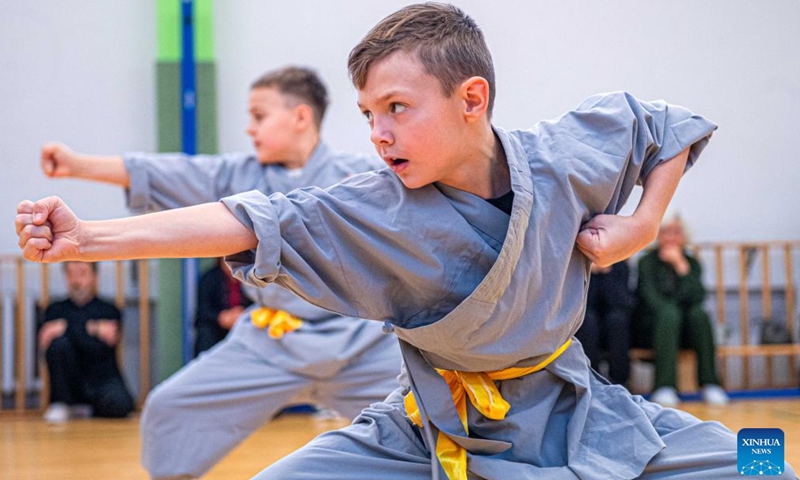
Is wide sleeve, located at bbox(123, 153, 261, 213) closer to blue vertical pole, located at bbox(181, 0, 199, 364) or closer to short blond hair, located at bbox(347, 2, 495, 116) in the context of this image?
short blond hair, located at bbox(347, 2, 495, 116)

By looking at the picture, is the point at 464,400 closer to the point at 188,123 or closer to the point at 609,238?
the point at 609,238

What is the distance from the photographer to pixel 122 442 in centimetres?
481

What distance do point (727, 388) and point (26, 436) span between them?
4444 millimetres

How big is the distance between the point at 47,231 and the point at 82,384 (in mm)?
4526

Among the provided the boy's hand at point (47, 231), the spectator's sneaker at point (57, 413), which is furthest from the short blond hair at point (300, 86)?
the spectator's sneaker at point (57, 413)

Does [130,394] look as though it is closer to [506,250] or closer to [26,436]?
[26,436]

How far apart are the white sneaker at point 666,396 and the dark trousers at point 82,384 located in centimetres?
324

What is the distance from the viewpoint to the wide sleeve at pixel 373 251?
1770 mm

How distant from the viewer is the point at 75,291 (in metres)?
5.91

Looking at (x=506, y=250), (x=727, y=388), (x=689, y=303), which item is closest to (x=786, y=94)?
(x=689, y=303)

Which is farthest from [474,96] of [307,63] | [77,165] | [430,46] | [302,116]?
[307,63]

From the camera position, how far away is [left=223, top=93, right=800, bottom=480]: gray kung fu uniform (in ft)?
5.82

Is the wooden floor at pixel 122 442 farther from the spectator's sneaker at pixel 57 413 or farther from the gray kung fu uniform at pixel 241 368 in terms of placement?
the gray kung fu uniform at pixel 241 368

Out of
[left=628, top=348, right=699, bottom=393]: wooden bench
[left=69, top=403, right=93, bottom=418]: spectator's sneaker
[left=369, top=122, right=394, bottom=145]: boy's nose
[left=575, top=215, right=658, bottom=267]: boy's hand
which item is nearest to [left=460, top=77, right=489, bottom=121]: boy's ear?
[left=369, top=122, right=394, bottom=145]: boy's nose
